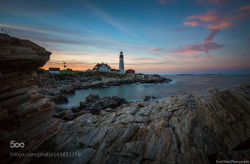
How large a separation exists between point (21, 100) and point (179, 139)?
11.5m

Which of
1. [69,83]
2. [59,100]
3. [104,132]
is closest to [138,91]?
[59,100]

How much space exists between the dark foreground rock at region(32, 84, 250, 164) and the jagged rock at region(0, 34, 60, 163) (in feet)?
5.23

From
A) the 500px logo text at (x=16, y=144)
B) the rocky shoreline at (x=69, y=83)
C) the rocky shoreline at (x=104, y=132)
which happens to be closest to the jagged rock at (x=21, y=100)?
the rocky shoreline at (x=104, y=132)

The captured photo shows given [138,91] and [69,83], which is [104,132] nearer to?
[138,91]

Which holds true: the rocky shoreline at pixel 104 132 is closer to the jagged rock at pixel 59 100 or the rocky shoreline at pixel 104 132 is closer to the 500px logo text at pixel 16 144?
the 500px logo text at pixel 16 144

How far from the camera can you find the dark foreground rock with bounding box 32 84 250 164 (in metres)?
6.12

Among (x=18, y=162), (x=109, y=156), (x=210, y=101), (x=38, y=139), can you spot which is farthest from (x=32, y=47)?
(x=210, y=101)

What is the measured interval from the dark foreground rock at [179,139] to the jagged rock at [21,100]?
1593mm

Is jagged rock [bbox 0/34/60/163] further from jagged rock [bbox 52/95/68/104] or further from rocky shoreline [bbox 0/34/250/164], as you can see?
jagged rock [bbox 52/95/68/104]

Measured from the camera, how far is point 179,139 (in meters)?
7.26

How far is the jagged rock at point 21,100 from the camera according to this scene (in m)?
5.56

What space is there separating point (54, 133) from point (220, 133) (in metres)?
13.5

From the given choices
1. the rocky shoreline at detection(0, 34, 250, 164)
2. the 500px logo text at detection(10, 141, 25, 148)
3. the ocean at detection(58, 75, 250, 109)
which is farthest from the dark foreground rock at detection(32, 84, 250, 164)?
the ocean at detection(58, 75, 250, 109)

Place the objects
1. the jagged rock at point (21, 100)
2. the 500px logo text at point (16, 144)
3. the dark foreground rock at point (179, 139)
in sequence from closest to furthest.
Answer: the 500px logo text at point (16, 144) < the jagged rock at point (21, 100) < the dark foreground rock at point (179, 139)
